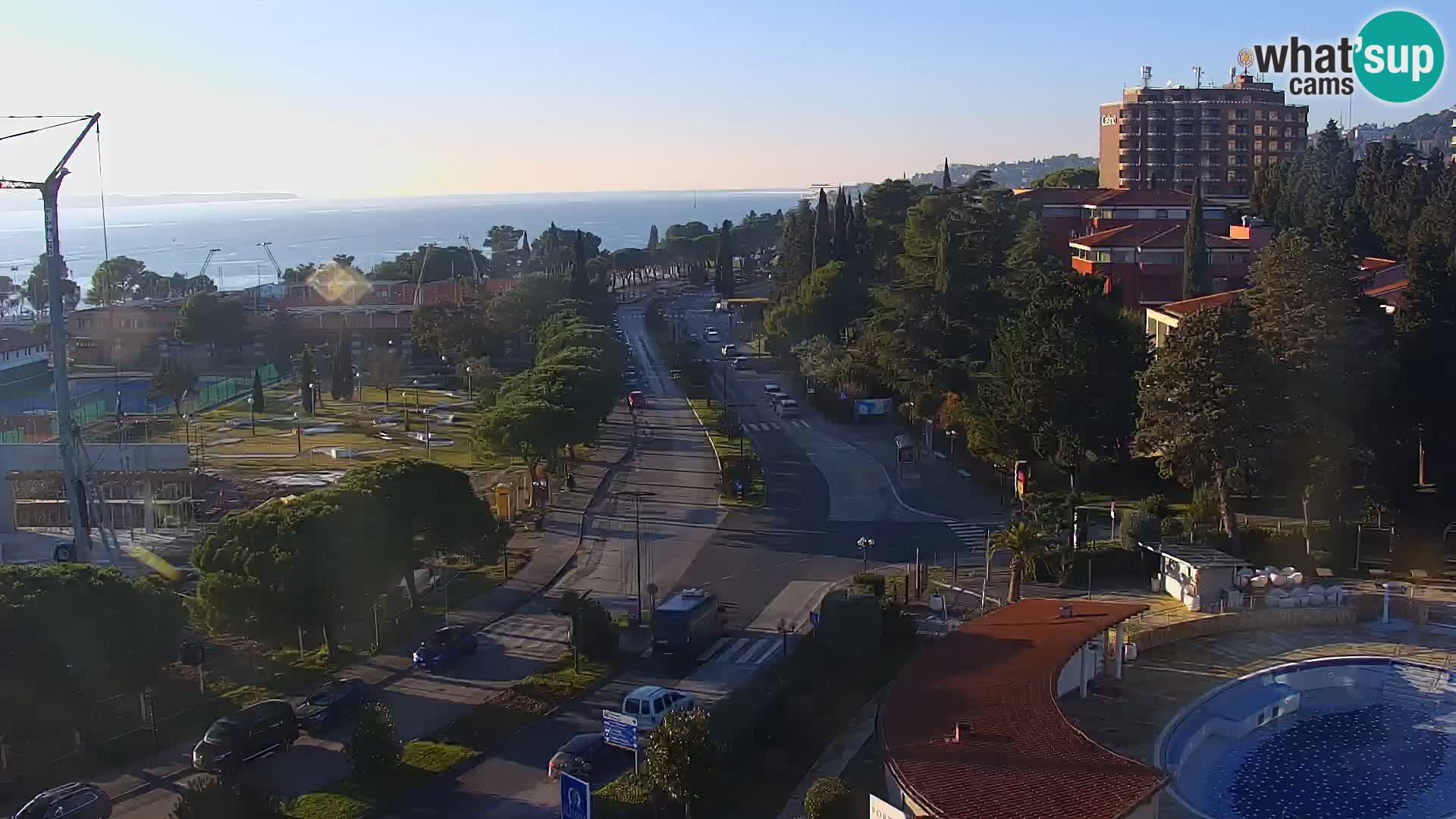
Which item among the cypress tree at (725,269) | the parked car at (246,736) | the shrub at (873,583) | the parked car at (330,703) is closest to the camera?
the parked car at (246,736)

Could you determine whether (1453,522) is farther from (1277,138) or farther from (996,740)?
(1277,138)

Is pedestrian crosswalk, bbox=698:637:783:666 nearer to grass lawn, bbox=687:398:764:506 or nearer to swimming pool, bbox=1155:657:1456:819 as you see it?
swimming pool, bbox=1155:657:1456:819

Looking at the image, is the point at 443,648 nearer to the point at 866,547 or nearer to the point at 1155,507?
the point at 866,547

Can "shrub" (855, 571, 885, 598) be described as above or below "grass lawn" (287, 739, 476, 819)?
above

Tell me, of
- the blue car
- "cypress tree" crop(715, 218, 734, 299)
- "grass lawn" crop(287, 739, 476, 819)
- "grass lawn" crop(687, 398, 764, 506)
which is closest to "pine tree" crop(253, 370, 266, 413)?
"grass lawn" crop(687, 398, 764, 506)

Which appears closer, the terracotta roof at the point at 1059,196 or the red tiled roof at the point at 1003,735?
the red tiled roof at the point at 1003,735

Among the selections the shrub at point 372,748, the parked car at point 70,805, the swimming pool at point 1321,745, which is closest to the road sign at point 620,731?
the shrub at point 372,748

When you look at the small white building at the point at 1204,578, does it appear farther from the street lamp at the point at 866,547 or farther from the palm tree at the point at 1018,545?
the street lamp at the point at 866,547
